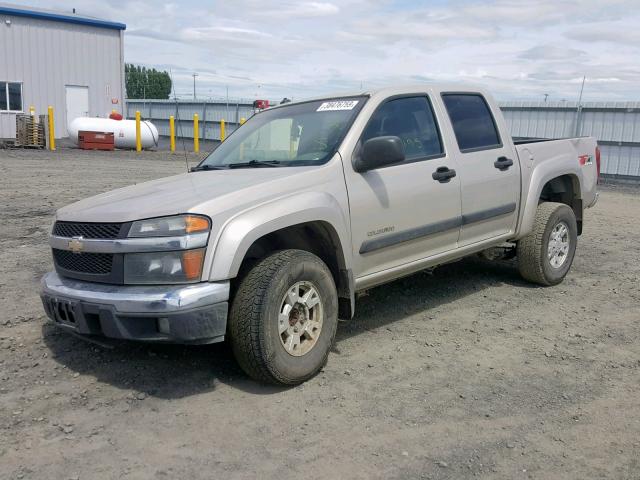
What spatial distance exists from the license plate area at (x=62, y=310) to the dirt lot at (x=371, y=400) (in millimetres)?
419

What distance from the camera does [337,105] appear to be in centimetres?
478

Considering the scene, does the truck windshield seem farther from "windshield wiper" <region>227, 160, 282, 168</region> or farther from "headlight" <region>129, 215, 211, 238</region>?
"headlight" <region>129, 215, 211, 238</region>

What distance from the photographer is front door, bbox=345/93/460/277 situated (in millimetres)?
4367

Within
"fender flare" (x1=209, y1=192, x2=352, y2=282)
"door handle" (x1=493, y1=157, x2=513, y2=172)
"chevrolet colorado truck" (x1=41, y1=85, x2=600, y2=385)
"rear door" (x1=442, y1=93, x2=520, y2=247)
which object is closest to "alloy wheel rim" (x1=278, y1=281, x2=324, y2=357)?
"chevrolet colorado truck" (x1=41, y1=85, x2=600, y2=385)

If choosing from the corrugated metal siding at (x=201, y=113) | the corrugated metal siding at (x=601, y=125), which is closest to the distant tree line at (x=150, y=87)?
the corrugated metal siding at (x=201, y=113)

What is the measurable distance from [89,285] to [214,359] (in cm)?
103

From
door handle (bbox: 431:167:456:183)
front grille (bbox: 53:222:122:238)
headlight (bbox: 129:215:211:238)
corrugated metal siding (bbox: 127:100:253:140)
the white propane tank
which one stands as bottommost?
front grille (bbox: 53:222:122:238)

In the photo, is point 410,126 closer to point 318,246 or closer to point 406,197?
point 406,197

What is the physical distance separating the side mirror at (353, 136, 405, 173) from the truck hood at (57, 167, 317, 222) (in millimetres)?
391

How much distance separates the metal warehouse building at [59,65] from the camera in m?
27.3

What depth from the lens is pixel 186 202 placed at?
371 cm

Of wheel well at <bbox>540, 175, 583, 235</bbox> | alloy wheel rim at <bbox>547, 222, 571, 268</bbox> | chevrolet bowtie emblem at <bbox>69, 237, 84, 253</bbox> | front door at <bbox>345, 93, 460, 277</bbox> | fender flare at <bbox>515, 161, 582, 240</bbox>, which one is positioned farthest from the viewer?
wheel well at <bbox>540, 175, 583, 235</bbox>

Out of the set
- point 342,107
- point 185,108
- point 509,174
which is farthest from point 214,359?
point 185,108

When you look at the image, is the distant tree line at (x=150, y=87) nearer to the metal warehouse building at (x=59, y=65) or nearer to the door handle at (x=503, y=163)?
the metal warehouse building at (x=59, y=65)
